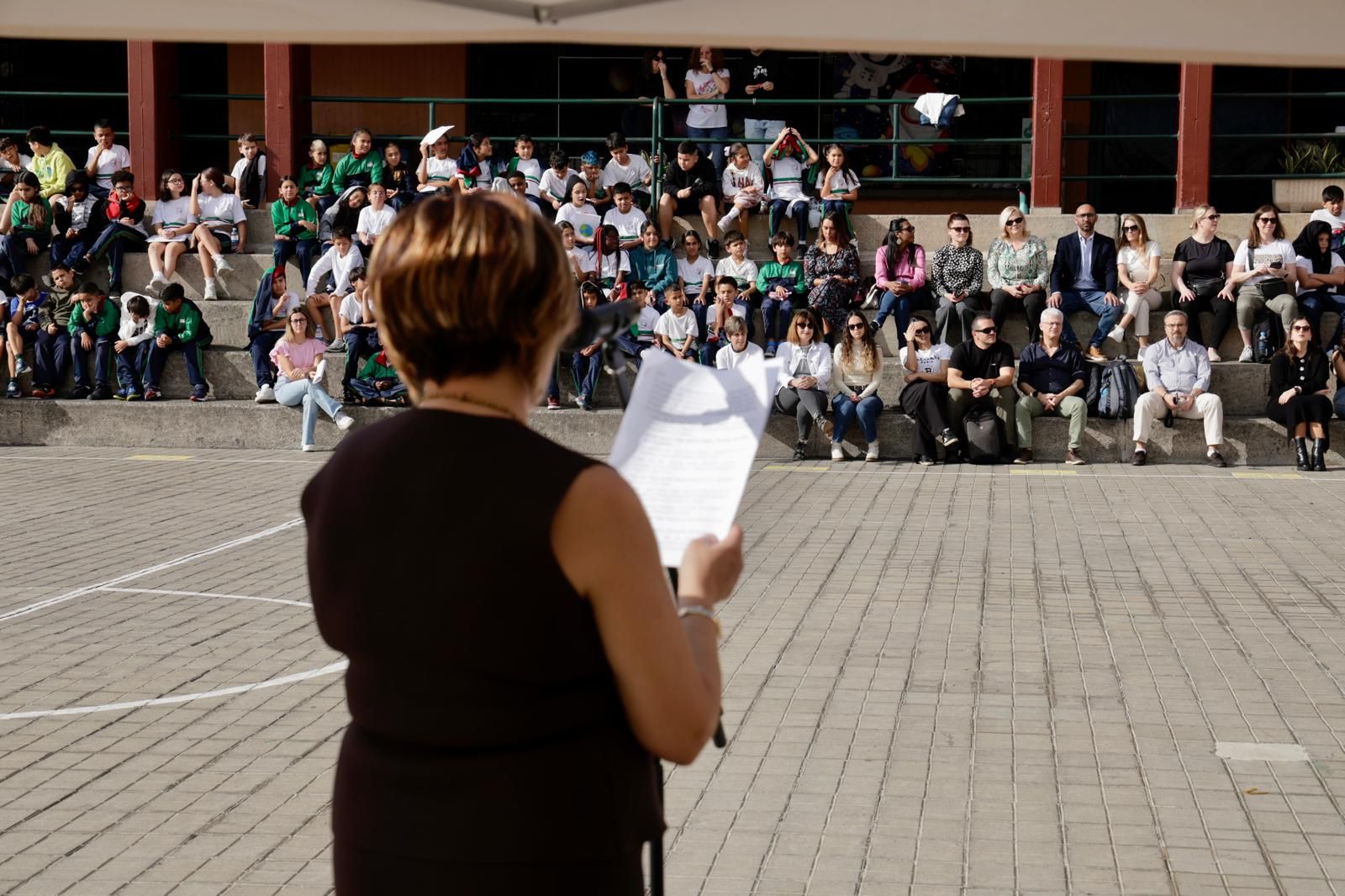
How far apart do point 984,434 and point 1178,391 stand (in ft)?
6.64

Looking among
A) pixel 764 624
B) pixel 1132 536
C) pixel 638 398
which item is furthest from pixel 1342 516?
pixel 638 398

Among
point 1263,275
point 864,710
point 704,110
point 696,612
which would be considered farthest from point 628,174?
point 696,612

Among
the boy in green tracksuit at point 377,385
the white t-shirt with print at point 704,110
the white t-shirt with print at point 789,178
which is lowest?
the boy in green tracksuit at point 377,385

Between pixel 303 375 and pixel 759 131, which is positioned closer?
pixel 303 375

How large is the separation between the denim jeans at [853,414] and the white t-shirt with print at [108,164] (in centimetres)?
973

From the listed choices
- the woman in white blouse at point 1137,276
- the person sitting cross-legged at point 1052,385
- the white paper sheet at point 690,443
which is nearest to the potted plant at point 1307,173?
the woman in white blouse at point 1137,276

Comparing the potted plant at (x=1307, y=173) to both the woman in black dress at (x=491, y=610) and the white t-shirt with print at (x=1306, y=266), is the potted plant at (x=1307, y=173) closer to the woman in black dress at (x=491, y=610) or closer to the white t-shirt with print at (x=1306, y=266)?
the white t-shirt with print at (x=1306, y=266)

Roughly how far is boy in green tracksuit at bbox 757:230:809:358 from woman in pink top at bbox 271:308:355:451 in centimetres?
454

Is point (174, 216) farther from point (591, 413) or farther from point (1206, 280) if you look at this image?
point (1206, 280)

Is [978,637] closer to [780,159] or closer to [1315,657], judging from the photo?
[1315,657]

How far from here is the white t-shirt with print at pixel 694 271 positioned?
1827 centimetres

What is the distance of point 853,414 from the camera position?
1628cm

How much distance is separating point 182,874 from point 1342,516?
9.96m

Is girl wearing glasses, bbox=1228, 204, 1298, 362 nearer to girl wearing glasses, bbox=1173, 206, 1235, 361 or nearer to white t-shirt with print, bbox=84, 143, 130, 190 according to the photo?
girl wearing glasses, bbox=1173, 206, 1235, 361
